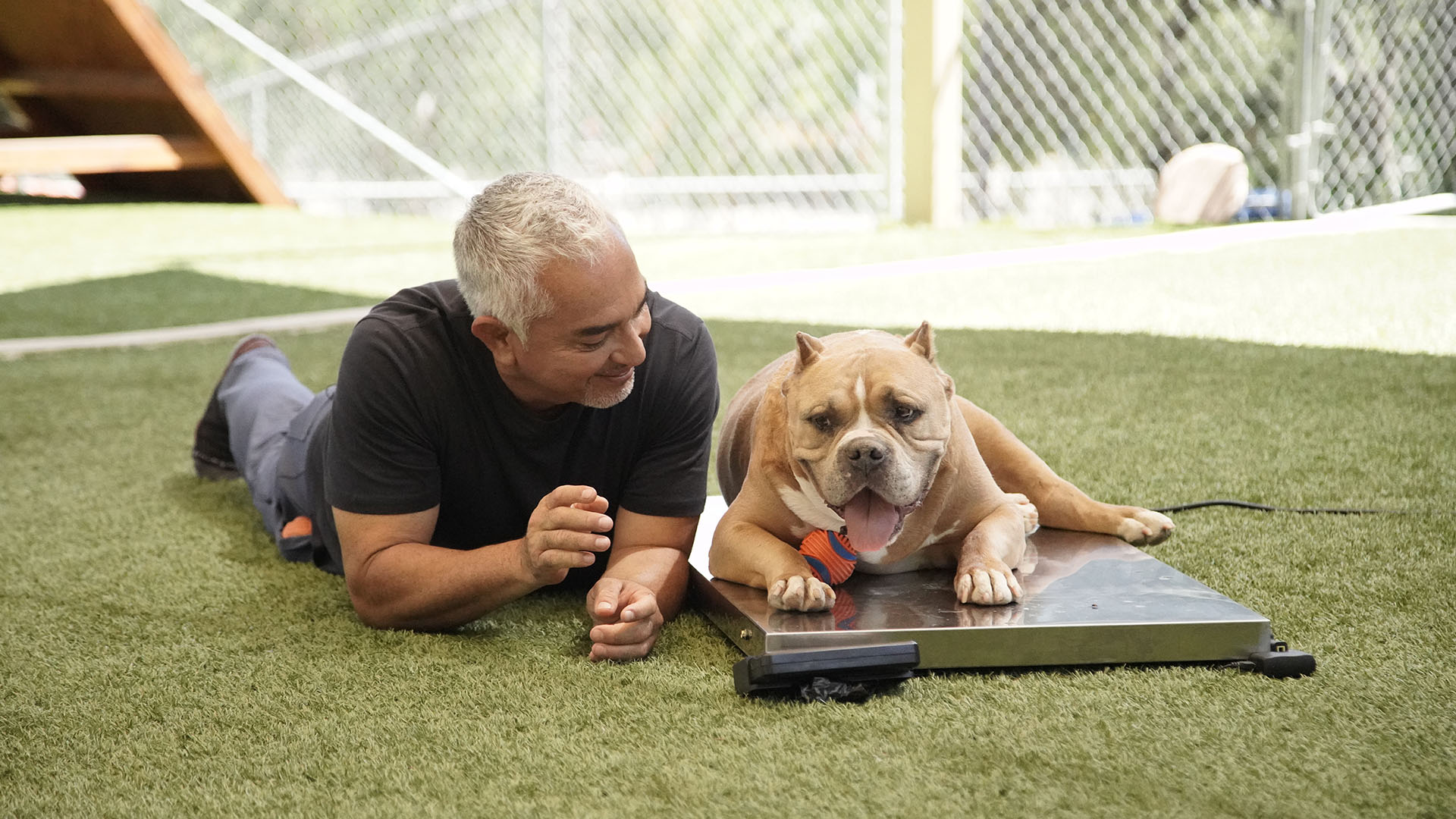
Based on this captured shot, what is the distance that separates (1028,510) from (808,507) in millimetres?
507

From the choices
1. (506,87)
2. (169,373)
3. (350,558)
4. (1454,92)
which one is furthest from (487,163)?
(350,558)

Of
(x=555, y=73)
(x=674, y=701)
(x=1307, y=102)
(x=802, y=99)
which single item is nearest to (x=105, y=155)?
(x=555, y=73)

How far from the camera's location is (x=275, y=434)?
317 centimetres

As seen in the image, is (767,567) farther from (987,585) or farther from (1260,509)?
(1260,509)

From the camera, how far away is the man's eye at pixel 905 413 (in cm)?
216

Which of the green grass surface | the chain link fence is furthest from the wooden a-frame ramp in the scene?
the chain link fence

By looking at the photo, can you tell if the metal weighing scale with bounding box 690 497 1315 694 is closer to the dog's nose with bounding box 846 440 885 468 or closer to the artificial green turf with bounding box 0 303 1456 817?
the artificial green turf with bounding box 0 303 1456 817

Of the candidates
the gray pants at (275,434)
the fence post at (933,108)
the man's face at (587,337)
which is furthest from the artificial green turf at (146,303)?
the man's face at (587,337)

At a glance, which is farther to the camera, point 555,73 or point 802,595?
point 555,73

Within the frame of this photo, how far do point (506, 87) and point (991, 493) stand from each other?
9.35 m

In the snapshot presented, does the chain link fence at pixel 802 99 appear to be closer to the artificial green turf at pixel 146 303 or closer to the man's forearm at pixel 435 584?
the artificial green turf at pixel 146 303

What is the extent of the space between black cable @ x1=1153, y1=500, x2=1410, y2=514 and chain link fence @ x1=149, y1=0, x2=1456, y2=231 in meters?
6.24

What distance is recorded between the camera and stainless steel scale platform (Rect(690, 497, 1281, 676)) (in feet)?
6.49

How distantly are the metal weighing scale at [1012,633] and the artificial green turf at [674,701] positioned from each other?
0.04 meters
